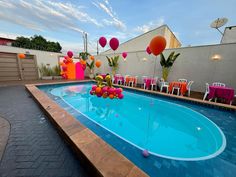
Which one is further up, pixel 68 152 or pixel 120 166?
pixel 120 166

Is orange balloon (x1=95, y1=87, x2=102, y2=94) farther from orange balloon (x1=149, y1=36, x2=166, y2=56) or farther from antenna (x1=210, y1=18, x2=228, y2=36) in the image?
antenna (x1=210, y1=18, x2=228, y2=36)

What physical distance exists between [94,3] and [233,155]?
29.7 feet

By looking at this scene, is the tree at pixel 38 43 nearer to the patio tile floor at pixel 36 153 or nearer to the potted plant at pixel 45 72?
the potted plant at pixel 45 72

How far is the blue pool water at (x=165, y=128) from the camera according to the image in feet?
7.69

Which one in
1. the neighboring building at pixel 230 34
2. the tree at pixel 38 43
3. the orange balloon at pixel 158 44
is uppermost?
the tree at pixel 38 43

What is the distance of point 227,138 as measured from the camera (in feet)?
8.60

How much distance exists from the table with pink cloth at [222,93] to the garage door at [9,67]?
14.6m

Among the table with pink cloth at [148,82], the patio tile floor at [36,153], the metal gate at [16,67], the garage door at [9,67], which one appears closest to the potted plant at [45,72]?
the metal gate at [16,67]

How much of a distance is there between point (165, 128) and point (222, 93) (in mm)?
3582

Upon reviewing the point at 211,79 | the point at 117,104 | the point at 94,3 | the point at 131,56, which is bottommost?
the point at 117,104

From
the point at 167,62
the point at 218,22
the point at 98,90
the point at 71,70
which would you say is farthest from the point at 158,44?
the point at 71,70

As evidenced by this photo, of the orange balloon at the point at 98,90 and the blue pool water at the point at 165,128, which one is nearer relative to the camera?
the blue pool water at the point at 165,128

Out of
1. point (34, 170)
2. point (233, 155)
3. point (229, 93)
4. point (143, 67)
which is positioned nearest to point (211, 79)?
point (229, 93)

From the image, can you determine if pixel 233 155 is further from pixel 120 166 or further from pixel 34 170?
pixel 34 170
